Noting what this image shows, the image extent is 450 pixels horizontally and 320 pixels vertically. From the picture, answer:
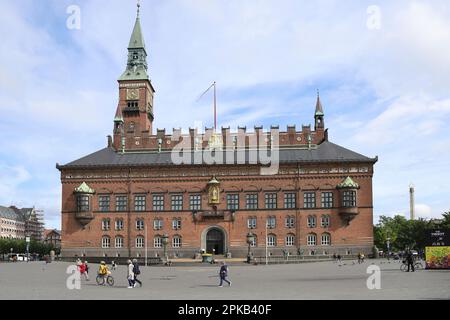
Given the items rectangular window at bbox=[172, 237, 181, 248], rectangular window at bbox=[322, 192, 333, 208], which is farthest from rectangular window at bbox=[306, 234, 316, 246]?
rectangular window at bbox=[172, 237, 181, 248]

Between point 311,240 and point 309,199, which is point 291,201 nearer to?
point 309,199

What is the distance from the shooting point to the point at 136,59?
318 feet

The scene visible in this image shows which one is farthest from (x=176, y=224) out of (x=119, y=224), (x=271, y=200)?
(x=271, y=200)

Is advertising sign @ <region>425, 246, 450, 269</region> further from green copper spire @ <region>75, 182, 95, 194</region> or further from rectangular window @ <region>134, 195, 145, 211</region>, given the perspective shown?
green copper spire @ <region>75, 182, 95, 194</region>

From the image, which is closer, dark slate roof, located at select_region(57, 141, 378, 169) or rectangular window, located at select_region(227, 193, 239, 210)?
dark slate roof, located at select_region(57, 141, 378, 169)

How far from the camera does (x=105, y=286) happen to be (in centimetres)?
3014

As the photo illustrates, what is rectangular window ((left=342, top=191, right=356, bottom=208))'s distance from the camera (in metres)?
72.6

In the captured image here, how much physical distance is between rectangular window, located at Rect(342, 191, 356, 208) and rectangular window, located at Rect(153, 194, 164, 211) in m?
24.9

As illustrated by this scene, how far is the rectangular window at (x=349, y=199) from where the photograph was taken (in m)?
72.6

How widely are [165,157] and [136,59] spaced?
25355 millimetres

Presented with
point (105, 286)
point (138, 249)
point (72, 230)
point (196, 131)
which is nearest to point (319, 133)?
point (196, 131)

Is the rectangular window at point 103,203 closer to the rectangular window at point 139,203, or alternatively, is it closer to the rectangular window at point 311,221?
the rectangular window at point 139,203
